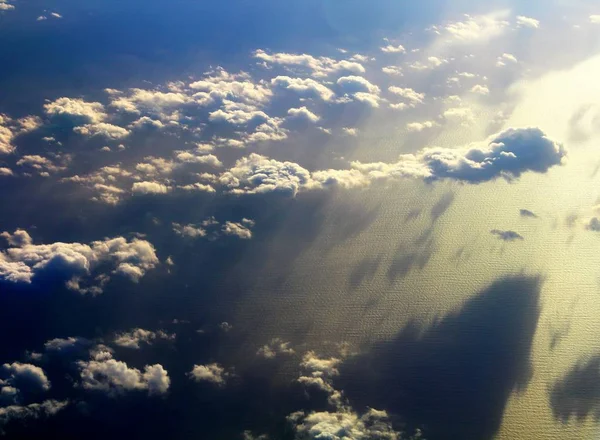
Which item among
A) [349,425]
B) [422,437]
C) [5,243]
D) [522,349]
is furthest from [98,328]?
[522,349]

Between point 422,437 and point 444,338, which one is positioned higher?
point 444,338

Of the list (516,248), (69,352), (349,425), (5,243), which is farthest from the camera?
(516,248)

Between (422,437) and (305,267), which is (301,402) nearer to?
(422,437)

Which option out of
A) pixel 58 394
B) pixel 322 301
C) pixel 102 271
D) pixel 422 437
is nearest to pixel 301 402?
pixel 422 437

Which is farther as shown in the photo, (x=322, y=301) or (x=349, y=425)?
(x=322, y=301)

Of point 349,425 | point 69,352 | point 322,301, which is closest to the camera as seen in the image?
point 349,425

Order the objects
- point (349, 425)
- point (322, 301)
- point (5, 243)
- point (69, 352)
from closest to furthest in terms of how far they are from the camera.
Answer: point (349, 425), point (69, 352), point (322, 301), point (5, 243)

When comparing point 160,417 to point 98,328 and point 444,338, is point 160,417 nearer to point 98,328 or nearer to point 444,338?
point 98,328

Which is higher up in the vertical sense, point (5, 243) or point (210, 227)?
point (210, 227)

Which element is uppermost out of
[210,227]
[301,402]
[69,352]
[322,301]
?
[210,227]
